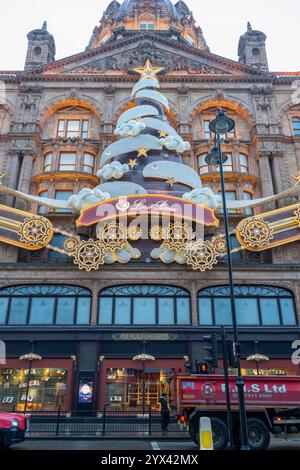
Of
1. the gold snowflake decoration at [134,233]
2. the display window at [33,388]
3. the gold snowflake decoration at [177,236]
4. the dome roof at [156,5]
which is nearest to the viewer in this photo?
the display window at [33,388]

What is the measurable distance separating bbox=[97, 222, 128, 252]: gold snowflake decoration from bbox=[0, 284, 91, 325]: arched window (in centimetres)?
382

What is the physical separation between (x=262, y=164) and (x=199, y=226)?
11909mm

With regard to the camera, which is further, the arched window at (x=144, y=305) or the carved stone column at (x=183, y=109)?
the carved stone column at (x=183, y=109)

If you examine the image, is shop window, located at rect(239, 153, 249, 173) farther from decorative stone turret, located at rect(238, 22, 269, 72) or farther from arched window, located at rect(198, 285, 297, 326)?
arched window, located at rect(198, 285, 297, 326)

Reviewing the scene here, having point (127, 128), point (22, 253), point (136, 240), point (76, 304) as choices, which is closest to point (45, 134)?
point (127, 128)

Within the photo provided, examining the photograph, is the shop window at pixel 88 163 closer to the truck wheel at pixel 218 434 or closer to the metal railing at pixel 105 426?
the metal railing at pixel 105 426

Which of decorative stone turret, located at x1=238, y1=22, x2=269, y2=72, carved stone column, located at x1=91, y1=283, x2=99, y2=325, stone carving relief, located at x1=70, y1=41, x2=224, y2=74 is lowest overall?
carved stone column, located at x1=91, y1=283, x2=99, y2=325

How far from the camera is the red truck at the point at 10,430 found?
499 inches

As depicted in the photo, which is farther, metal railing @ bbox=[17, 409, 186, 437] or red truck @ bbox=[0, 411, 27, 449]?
metal railing @ bbox=[17, 409, 186, 437]

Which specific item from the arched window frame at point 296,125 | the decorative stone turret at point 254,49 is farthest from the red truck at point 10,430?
the decorative stone turret at point 254,49

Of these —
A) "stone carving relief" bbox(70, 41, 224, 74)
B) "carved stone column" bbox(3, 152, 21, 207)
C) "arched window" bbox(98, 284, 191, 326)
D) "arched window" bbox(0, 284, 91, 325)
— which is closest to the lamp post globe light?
"arched window" bbox(98, 284, 191, 326)

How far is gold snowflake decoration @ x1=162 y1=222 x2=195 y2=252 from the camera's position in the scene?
28369mm

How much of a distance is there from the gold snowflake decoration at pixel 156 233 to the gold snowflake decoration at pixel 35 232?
7671 millimetres

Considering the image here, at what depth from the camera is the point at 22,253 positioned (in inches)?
1219
